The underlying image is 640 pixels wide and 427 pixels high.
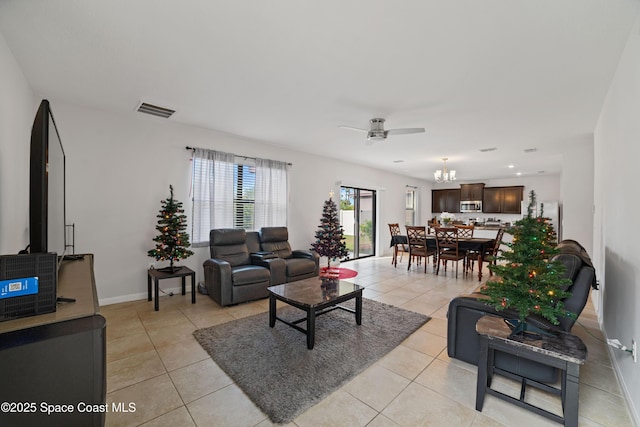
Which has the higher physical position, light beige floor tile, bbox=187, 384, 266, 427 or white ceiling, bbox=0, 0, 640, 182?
white ceiling, bbox=0, 0, 640, 182

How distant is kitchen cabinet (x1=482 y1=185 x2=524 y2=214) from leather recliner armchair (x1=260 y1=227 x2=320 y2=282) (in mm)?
7550

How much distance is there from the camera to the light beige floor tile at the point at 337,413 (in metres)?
1.72

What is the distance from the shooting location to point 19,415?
92 cm

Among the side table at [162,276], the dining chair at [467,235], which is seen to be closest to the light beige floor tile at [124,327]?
the side table at [162,276]

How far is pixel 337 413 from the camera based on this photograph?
1800 mm

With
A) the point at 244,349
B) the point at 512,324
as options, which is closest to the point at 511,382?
the point at 512,324

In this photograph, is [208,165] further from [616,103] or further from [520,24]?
[616,103]

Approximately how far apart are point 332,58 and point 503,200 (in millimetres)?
9329

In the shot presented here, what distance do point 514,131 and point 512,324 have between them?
3.49 meters

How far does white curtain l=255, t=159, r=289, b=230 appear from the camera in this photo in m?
5.11

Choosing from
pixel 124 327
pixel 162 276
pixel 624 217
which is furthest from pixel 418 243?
pixel 124 327

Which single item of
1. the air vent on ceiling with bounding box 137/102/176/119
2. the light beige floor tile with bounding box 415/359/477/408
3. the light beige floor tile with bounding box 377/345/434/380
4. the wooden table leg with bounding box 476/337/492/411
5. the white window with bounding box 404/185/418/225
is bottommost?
the light beige floor tile with bounding box 415/359/477/408

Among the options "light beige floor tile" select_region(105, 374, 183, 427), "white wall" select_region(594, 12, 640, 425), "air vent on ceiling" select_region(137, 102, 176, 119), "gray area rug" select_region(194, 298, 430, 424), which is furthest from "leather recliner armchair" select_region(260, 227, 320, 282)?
"white wall" select_region(594, 12, 640, 425)

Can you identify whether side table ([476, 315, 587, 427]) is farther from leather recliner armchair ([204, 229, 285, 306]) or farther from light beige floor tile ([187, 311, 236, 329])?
leather recliner armchair ([204, 229, 285, 306])
